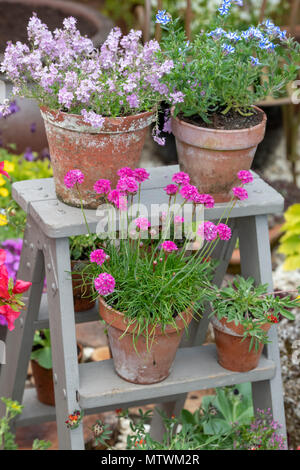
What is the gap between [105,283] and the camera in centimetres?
166

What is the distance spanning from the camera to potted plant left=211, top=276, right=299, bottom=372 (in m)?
1.80

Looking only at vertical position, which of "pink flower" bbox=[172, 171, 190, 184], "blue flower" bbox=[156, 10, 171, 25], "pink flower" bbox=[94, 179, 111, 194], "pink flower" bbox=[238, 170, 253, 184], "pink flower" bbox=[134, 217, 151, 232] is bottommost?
"pink flower" bbox=[134, 217, 151, 232]

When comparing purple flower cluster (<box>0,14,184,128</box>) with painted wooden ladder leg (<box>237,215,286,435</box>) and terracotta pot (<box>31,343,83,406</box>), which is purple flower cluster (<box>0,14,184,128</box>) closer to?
painted wooden ladder leg (<box>237,215,286,435</box>)

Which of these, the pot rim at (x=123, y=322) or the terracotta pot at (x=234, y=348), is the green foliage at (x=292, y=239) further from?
the pot rim at (x=123, y=322)

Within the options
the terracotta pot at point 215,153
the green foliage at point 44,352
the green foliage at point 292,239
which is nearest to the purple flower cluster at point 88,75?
the terracotta pot at point 215,153

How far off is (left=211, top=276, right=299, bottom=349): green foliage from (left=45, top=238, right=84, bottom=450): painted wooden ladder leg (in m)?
0.38

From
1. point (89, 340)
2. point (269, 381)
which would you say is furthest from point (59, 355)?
point (89, 340)

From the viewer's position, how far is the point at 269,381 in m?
1.98

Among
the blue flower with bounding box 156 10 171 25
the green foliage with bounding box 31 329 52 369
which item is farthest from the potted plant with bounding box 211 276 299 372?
the green foliage with bounding box 31 329 52 369

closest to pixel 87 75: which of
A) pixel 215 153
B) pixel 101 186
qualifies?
pixel 101 186

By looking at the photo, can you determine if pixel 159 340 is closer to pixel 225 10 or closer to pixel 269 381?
pixel 269 381

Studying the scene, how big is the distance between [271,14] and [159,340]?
3.85 m

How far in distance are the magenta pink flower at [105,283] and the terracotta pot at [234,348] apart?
0.37 m

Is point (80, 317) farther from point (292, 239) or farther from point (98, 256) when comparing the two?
point (292, 239)
